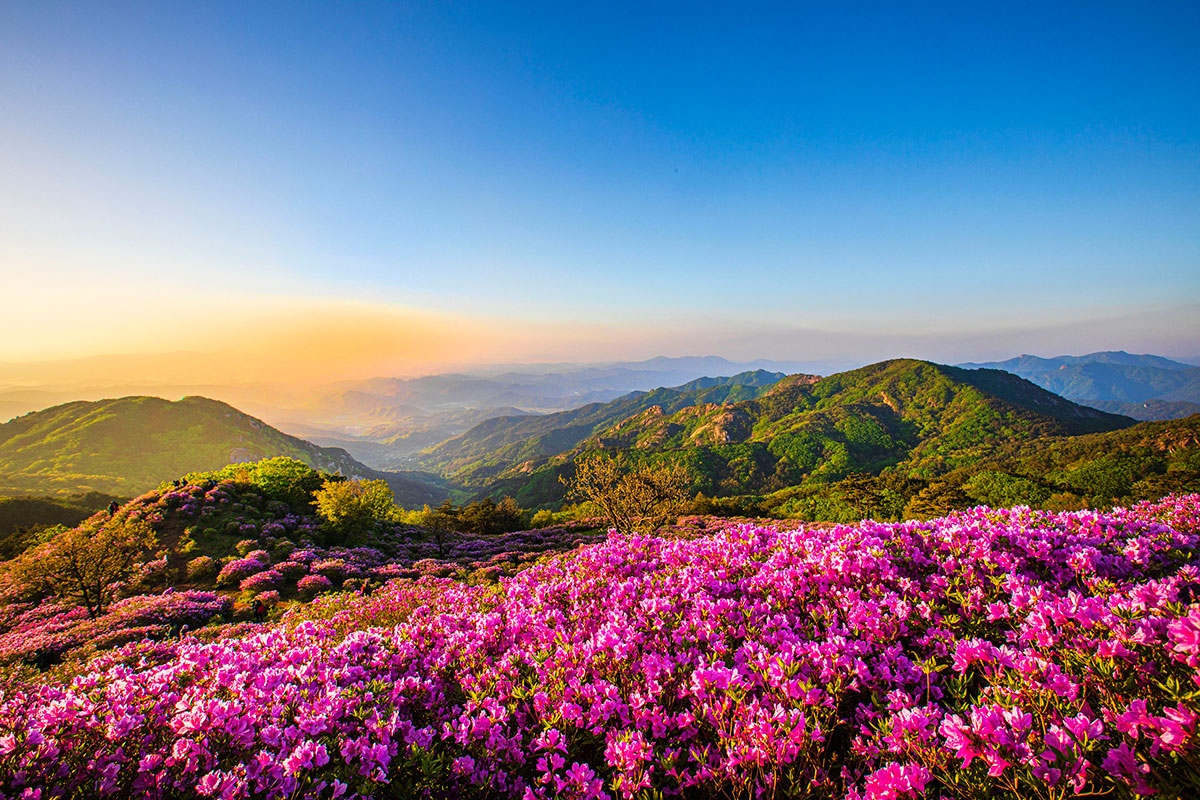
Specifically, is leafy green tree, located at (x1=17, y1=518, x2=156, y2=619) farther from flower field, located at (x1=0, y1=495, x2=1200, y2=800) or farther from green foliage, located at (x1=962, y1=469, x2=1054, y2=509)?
green foliage, located at (x1=962, y1=469, x2=1054, y2=509)

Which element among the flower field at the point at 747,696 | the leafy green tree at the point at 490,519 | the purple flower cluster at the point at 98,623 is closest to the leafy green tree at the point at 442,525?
the leafy green tree at the point at 490,519

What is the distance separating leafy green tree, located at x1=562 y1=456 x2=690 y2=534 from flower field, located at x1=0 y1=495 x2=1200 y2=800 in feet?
55.9

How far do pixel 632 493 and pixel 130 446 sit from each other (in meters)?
233

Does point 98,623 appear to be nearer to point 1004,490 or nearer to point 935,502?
point 935,502

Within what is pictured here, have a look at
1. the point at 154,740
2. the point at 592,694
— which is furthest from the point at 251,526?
the point at 592,694

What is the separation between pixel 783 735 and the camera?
98.8 inches

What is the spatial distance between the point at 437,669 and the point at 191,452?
753 feet

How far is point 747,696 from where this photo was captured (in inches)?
112

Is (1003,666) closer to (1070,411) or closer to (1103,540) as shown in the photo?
(1103,540)

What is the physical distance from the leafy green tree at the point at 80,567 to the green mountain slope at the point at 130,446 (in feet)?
558

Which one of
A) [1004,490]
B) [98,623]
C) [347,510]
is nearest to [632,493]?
[347,510]

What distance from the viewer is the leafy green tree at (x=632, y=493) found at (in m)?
21.8

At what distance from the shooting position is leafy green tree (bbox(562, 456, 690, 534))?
71.4ft

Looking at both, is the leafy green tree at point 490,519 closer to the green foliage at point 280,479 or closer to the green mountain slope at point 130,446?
the green foliage at point 280,479
